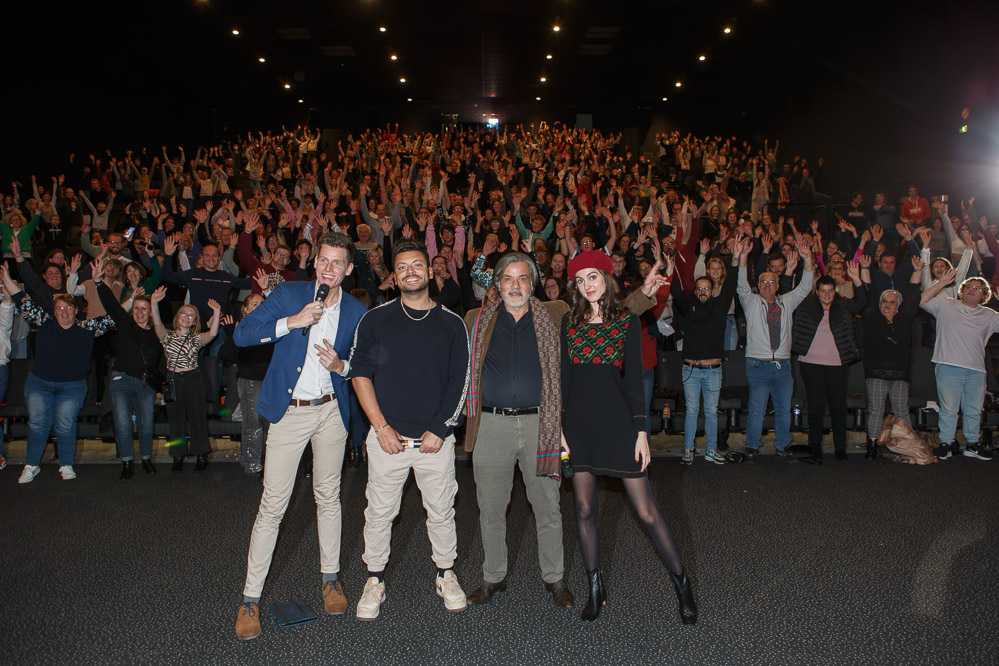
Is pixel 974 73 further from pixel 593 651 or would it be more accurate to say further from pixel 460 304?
pixel 593 651

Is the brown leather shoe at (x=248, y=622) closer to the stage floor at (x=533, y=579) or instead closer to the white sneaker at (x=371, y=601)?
the stage floor at (x=533, y=579)

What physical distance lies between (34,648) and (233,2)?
16.0 metres

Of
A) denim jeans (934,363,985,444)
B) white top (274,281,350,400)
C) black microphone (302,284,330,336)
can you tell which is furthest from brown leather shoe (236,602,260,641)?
denim jeans (934,363,985,444)

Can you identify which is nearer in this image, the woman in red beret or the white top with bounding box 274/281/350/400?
the woman in red beret

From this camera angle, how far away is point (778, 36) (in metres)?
15.6

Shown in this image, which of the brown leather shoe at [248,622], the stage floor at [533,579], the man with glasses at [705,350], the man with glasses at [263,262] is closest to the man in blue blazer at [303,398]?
the brown leather shoe at [248,622]

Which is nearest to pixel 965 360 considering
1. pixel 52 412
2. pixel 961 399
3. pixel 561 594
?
pixel 961 399

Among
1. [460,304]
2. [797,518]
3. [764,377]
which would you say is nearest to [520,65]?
[460,304]

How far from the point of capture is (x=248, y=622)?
106 inches

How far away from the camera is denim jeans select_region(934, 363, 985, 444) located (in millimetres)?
5520

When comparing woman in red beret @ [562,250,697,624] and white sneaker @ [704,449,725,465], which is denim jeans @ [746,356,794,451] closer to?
white sneaker @ [704,449,725,465]

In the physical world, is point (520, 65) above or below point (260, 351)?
above

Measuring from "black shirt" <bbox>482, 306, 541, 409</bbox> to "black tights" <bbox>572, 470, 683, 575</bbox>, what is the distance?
0.42m

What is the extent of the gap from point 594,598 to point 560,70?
21044mm
